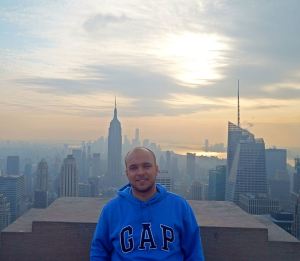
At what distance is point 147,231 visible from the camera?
54.9 inches

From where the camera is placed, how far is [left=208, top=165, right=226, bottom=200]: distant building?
2564 centimetres

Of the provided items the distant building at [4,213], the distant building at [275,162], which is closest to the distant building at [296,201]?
the distant building at [275,162]

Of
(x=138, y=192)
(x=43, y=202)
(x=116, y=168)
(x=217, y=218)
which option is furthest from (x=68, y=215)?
(x=116, y=168)

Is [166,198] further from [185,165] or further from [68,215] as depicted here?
[185,165]

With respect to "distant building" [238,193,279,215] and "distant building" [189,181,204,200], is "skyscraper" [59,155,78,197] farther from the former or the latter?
"distant building" [238,193,279,215]

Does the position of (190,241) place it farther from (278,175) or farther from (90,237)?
(278,175)

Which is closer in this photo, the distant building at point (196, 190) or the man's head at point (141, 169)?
the man's head at point (141, 169)

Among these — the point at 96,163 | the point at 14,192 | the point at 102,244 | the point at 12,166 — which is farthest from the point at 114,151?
the point at 102,244

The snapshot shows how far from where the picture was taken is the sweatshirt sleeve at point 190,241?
1.44 meters

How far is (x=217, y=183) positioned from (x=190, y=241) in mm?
26280

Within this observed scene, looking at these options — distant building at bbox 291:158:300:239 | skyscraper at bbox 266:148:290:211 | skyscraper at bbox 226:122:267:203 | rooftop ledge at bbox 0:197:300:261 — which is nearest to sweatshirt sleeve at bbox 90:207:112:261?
rooftop ledge at bbox 0:197:300:261

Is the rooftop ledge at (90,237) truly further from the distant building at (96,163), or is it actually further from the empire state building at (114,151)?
the distant building at (96,163)

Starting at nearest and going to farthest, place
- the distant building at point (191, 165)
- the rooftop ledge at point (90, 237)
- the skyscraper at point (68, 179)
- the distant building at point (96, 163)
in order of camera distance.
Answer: the rooftop ledge at point (90, 237) < the skyscraper at point (68, 179) < the distant building at point (191, 165) < the distant building at point (96, 163)

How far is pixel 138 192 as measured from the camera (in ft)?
4.75
